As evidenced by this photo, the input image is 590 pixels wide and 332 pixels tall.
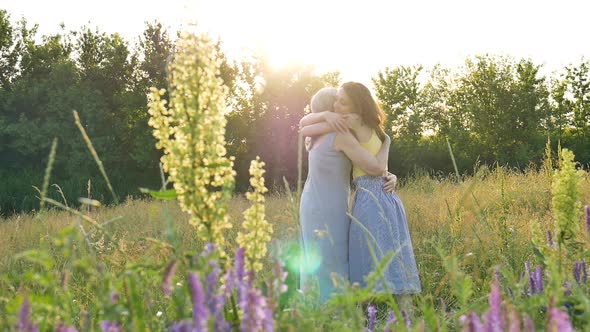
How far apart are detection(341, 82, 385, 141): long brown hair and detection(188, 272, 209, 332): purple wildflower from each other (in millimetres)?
4644

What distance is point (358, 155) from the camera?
5398 mm

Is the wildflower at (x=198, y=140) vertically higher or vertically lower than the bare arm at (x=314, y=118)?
A: higher

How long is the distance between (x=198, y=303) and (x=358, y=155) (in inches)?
174

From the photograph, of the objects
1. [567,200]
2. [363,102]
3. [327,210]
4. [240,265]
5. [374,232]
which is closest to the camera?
[240,265]

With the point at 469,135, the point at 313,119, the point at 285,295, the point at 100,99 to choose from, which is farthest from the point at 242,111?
the point at 285,295

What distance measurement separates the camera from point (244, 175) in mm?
26062

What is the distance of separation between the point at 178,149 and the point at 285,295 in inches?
17.5

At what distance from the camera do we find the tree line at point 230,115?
84.7 feet

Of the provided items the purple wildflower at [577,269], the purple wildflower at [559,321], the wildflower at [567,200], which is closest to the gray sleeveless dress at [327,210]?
the purple wildflower at [577,269]

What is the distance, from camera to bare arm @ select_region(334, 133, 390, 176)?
5.40 m

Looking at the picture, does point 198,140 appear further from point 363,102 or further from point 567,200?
point 363,102

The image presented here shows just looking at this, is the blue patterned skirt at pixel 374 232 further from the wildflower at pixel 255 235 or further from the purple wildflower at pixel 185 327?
the purple wildflower at pixel 185 327

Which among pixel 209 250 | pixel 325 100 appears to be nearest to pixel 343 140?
pixel 325 100

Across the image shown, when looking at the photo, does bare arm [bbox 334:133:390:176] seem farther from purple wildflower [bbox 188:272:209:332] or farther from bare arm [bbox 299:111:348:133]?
purple wildflower [bbox 188:272:209:332]
